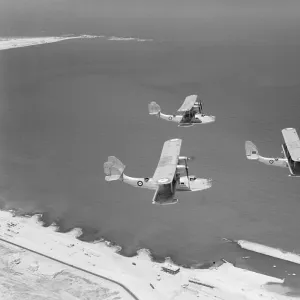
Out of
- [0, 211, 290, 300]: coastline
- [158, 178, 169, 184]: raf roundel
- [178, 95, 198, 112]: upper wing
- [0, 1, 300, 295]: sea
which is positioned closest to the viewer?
[0, 211, 290, 300]: coastline

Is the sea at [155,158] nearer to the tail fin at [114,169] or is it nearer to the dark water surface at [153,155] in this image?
the dark water surface at [153,155]

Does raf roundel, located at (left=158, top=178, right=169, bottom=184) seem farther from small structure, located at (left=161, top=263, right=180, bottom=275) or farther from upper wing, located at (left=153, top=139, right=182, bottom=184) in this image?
small structure, located at (left=161, top=263, right=180, bottom=275)

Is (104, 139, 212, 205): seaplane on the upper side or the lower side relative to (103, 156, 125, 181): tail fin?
lower

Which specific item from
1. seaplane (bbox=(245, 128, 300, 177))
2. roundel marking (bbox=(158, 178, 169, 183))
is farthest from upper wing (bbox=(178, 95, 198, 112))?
roundel marking (bbox=(158, 178, 169, 183))

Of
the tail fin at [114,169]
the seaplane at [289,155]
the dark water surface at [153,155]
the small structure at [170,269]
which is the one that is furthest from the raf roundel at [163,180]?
the seaplane at [289,155]

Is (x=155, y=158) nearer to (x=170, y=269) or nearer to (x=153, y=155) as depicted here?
(x=153, y=155)

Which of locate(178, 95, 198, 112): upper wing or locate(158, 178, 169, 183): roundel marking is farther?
locate(178, 95, 198, 112): upper wing

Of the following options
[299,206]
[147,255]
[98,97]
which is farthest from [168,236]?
[98,97]
